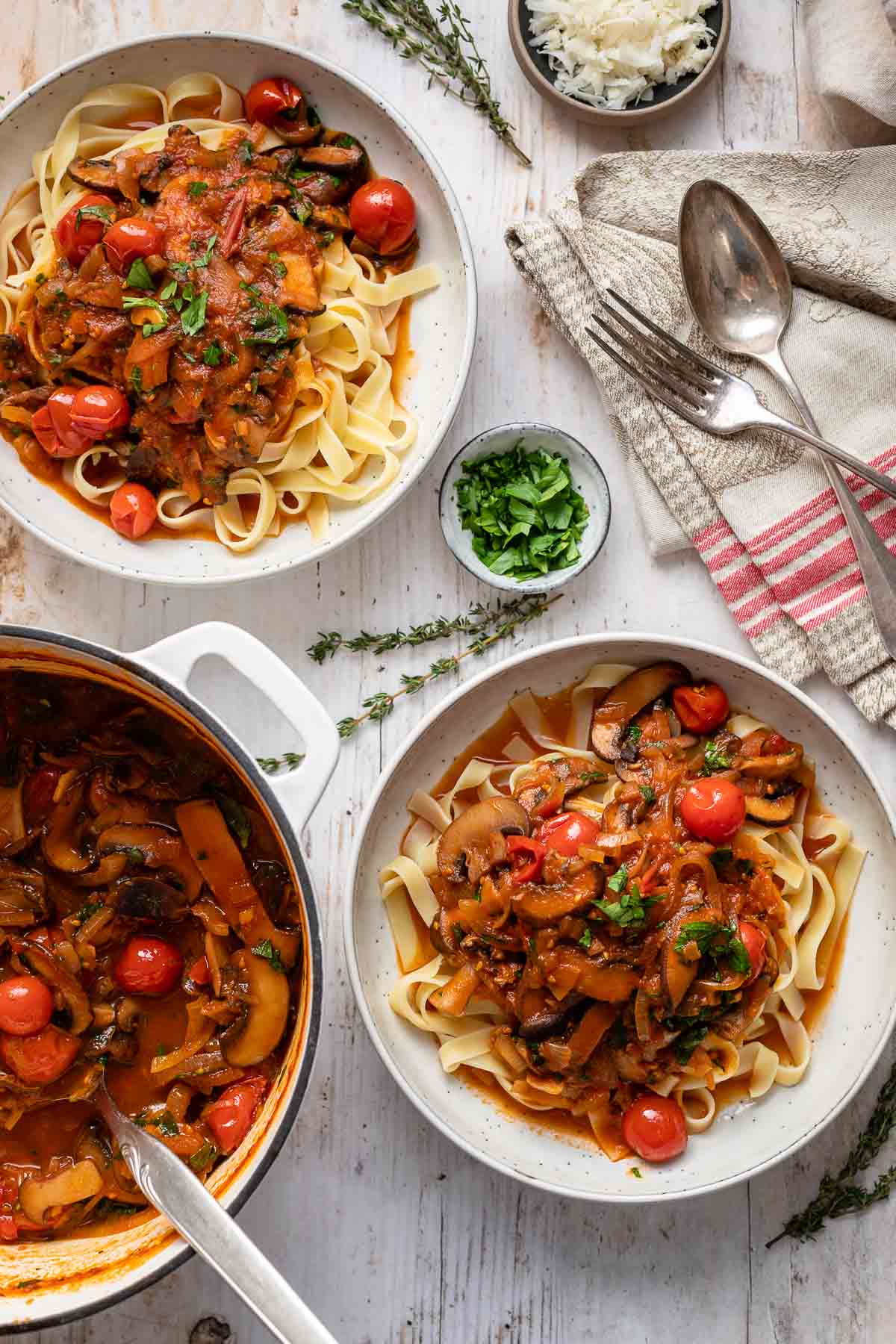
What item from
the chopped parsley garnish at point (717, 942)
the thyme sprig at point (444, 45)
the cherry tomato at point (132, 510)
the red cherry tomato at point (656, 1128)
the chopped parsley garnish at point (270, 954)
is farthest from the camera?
the thyme sprig at point (444, 45)

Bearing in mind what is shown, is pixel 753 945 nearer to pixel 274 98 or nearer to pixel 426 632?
pixel 426 632

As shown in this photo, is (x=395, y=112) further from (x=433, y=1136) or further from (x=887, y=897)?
(x=433, y=1136)

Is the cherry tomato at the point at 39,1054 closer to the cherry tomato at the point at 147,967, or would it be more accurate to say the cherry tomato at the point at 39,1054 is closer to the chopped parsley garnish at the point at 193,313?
the cherry tomato at the point at 147,967

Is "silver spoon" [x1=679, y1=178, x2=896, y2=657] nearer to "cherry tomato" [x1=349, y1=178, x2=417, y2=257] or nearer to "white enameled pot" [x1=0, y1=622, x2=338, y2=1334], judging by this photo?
"cherry tomato" [x1=349, y1=178, x2=417, y2=257]

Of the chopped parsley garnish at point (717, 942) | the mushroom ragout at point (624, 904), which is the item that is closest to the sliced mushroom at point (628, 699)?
the mushroom ragout at point (624, 904)

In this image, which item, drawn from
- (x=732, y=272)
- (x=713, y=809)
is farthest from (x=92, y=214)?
(x=713, y=809)

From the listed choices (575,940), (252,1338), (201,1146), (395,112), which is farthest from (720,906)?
(395,112)

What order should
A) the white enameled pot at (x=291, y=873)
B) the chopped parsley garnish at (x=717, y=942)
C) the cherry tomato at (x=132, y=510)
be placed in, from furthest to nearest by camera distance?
the cherry tomato at (x=132, y=510)
the chopped parsley garnish at (x=717, y=942)
the white enameled pot at (x=291, y=873)
